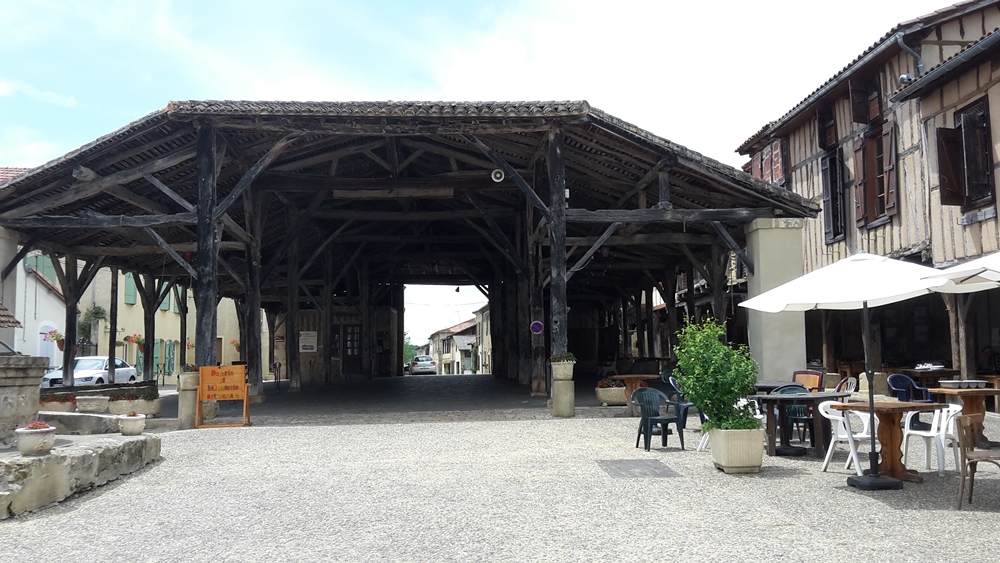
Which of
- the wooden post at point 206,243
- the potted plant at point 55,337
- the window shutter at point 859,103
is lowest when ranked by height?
the potted plant at point 55,337

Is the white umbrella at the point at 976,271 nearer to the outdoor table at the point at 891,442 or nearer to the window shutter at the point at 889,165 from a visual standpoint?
the outdoor table at the point at 891,442

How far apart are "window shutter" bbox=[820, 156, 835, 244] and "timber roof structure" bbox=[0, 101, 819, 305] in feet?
8.12

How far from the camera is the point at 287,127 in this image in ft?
36.4

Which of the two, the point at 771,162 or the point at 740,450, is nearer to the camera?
the point at 740,450

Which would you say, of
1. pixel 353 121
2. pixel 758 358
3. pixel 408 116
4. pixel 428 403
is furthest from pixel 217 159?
pixel 758 358

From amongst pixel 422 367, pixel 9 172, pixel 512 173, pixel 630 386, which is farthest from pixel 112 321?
pixel 422 367

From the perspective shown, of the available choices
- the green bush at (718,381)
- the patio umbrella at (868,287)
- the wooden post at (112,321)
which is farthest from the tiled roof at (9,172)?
the patio umbrella at (868,287)

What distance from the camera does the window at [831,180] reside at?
49.5 feet

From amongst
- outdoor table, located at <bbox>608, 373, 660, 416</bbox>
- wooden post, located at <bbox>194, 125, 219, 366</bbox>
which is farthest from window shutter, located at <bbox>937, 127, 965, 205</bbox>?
wooden post, located at <bbox>194, 125, 219, 366</bbox>

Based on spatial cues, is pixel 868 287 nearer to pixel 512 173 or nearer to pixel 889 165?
pixel 512 173

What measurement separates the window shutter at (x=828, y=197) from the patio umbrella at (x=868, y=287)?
9818 millimetres

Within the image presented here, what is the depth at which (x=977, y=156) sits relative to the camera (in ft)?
35.9

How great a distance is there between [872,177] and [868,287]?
9.07 meters

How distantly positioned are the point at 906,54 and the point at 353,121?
8.98 meters
